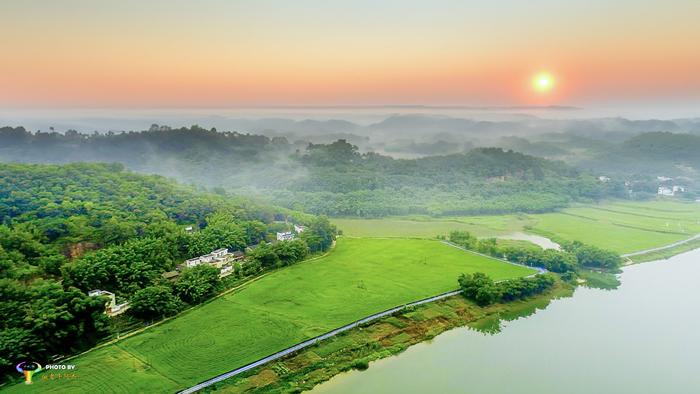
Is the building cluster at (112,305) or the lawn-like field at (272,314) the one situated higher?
the building cluster at (112,305)

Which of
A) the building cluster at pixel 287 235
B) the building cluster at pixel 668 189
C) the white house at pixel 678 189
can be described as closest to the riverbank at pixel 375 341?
the building cluster at pixel 287 235

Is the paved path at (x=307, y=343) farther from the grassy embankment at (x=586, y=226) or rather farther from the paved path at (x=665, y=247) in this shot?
the paved path at (x=665, y=247)

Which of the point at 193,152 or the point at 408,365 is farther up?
the point at 193,152

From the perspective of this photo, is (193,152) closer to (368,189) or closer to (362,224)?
(368,189)

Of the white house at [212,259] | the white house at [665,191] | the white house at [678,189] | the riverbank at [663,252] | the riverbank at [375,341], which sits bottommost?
the riverbank at [375,341]

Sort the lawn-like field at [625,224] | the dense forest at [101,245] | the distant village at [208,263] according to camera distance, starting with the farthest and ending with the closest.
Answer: the lawn-like field at [625,224]
the distant village at [208,263]
the dense forest at [101,245]


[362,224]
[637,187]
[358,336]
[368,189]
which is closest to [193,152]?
[368,189]

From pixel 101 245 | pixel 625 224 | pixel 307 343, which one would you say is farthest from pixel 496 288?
pixel 625 224
